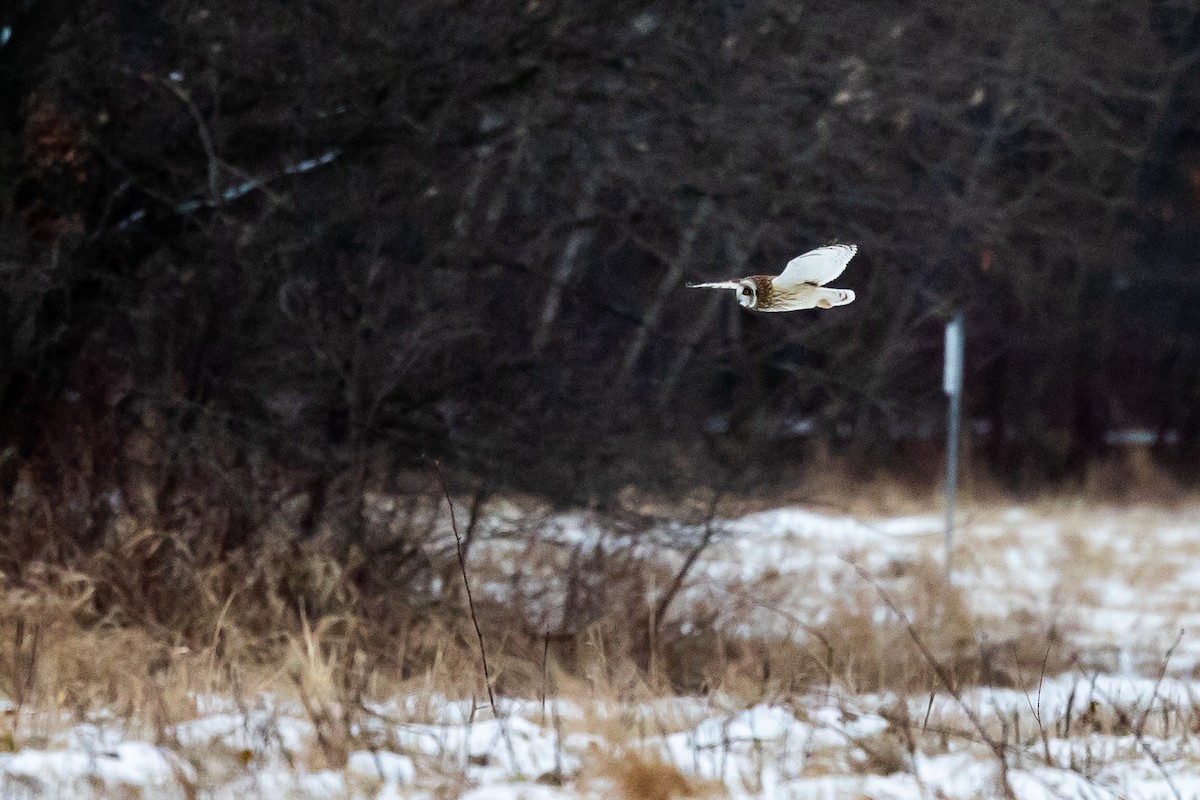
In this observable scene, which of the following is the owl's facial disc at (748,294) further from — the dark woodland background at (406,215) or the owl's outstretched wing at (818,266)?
the dark woodland background at (406,215)

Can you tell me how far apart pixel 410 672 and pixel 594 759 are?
2651 millimetres

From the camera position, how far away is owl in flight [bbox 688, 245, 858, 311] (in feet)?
11.2

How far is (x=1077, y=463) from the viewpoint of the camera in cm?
2059

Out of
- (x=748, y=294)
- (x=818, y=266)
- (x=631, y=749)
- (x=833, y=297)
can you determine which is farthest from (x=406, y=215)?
(x=833, y=297)

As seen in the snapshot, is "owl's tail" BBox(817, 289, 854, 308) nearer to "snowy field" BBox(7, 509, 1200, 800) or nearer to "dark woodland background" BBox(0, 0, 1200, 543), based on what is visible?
"snowy field" BBox(7, 509, 1200, 800)

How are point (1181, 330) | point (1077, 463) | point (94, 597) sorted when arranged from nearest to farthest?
point (94, 597) → point (1077, 463) → point (1181, 330)

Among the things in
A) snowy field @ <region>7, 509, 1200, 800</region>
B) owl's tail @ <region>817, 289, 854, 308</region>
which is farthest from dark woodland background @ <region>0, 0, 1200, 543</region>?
owl's tail @ <region>817, 289, 854, 308</region>

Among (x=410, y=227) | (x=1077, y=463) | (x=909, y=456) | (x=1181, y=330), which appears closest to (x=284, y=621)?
(x=410, y=227)

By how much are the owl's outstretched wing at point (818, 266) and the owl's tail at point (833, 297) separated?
0.06m

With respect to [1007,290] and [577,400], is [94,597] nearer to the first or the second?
[577,400]

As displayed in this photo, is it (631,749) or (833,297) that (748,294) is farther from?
(631,749)

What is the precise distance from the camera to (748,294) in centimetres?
354

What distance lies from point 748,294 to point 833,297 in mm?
311

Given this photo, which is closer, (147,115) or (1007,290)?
(147,115)
